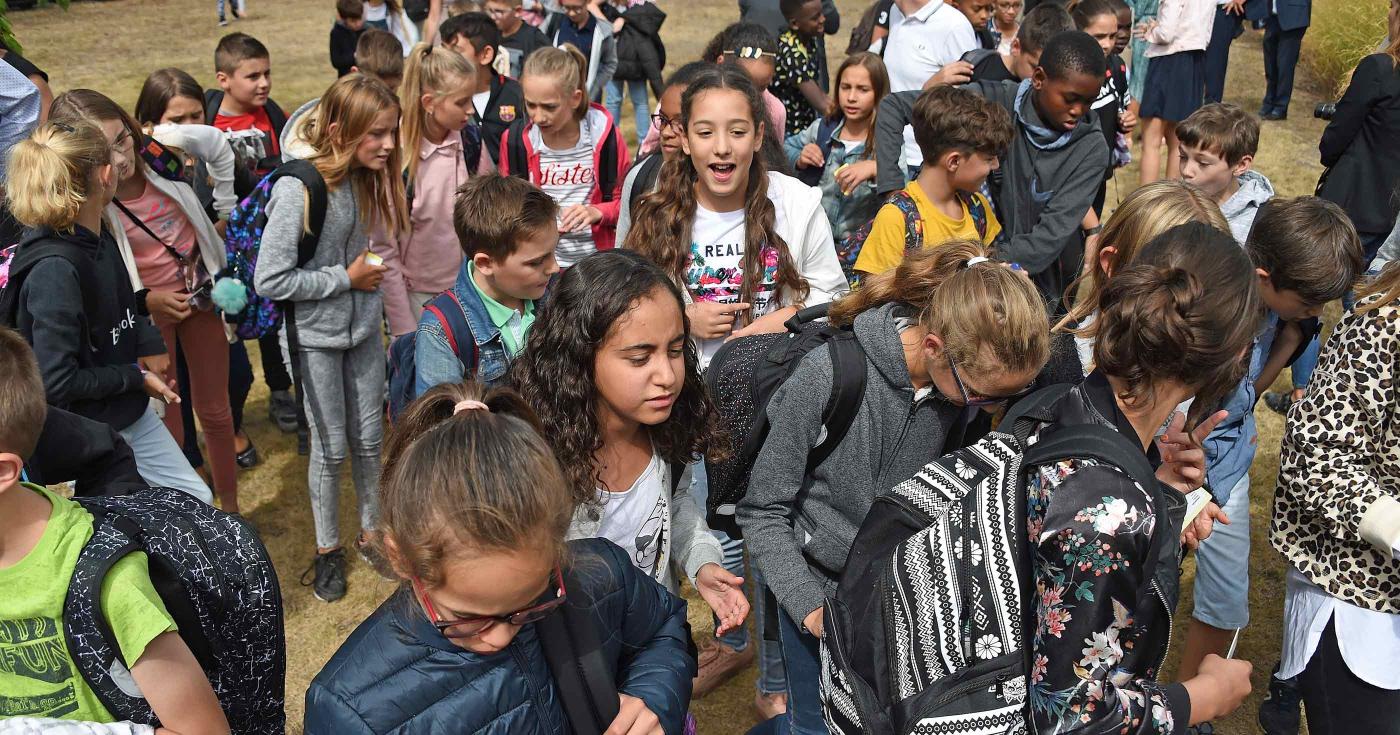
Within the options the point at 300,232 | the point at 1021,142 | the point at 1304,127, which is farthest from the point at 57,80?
the point at 1304,127

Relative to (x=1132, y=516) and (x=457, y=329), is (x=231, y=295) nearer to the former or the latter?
(x=457, y=329)

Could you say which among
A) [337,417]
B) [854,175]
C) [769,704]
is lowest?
[769,704]

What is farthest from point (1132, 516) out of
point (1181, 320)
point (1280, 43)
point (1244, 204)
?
point (1280, 43)

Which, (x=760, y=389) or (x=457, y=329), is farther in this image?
(x=457, y=329)

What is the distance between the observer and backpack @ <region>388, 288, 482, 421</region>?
120 inches

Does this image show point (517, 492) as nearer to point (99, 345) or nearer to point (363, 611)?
point (99, 345)

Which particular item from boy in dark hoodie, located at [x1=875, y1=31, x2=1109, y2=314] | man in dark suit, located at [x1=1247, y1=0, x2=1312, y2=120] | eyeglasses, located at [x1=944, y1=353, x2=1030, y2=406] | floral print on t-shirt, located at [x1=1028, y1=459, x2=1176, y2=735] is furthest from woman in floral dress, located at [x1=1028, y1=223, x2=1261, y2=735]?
man in dark suit, located at [x1=1247, y1=0, x2=1312, y2=120]

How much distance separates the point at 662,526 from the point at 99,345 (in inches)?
79.5

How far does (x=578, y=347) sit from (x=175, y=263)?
2.74m

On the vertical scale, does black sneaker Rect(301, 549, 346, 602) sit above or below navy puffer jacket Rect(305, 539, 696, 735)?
below

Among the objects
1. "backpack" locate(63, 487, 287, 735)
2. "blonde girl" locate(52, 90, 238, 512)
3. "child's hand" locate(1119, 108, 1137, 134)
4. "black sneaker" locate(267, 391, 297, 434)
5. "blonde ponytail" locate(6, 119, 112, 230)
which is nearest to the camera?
"backpack" locate(63, 487, 287, 735)

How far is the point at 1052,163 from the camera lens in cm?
455

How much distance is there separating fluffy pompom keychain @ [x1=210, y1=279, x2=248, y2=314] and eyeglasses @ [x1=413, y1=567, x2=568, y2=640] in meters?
2.77

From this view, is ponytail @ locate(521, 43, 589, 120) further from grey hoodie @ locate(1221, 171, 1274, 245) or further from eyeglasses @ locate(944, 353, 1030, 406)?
eyeglasses @ locate(944, 353, 1030, 406)
